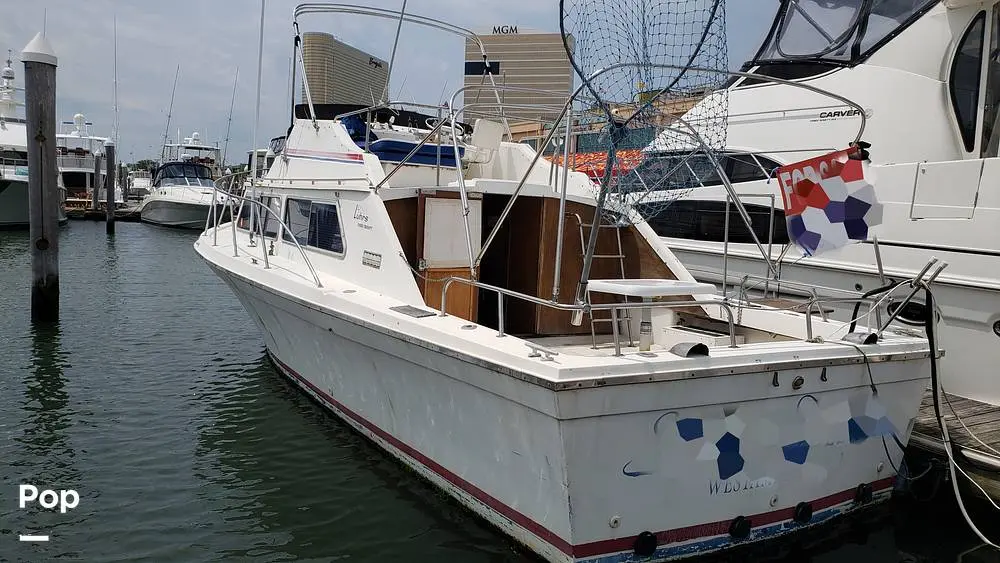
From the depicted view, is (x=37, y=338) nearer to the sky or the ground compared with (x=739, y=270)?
nearer to the ground

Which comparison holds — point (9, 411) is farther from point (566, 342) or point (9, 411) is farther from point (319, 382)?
point (566, 342)

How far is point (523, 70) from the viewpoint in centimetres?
802

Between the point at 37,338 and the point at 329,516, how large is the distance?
7620 millimetres

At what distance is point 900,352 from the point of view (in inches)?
189

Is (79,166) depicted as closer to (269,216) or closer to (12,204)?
(12,204)

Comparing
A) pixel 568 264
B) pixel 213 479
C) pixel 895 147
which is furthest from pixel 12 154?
pixel 895 147

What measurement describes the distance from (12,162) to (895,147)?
129 ft

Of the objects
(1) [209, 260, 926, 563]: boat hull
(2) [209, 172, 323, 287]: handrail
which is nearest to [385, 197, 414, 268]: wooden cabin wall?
(2) [209, 172, 323, 287]: handrail

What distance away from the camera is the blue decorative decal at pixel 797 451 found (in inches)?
175

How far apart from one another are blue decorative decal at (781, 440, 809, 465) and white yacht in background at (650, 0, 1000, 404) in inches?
79.2

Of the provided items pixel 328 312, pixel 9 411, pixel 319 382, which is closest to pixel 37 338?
pixel 9 411

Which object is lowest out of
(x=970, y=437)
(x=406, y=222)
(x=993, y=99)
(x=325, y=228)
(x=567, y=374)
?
(x=970, y=437)

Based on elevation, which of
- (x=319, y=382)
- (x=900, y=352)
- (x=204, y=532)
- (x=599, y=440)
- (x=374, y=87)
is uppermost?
(x=374, y=87)

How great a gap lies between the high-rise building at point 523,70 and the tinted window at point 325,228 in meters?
1.68
